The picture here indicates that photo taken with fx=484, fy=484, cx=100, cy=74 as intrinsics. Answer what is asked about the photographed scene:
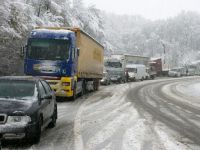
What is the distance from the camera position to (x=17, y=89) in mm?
11648

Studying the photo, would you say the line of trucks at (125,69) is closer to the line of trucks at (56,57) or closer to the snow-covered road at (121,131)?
the line of trucks at (56,57)

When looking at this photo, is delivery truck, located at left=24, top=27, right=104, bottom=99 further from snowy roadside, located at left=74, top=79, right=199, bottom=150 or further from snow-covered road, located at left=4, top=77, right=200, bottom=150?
snowy roadside, located at left=74, top=79, right=199, bottom=150

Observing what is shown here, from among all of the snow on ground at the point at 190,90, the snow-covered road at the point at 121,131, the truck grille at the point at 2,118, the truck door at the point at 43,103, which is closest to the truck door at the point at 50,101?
the truck door at the point at 43,103

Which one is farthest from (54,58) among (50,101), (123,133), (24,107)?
Result: (24,107)

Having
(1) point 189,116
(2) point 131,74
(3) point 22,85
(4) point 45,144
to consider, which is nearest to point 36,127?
(4) point 45,144

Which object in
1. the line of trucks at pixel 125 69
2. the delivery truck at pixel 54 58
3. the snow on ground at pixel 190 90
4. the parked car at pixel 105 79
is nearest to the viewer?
the delivery truck at pixel 54 58

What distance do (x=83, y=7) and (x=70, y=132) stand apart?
4666 centimetres

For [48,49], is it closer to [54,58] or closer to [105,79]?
[54,58]

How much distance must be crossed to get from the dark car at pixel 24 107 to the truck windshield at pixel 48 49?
1012 centimetres

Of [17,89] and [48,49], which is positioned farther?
[48,49]

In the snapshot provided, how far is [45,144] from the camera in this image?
10445 mm

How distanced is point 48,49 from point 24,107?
1293 cm

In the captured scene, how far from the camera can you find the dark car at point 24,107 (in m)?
9.91

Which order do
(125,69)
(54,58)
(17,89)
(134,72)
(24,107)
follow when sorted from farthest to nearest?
1. (134,72)
2. (125,69)
3. (54,58)
4. (17,89)
5. (24,107)
